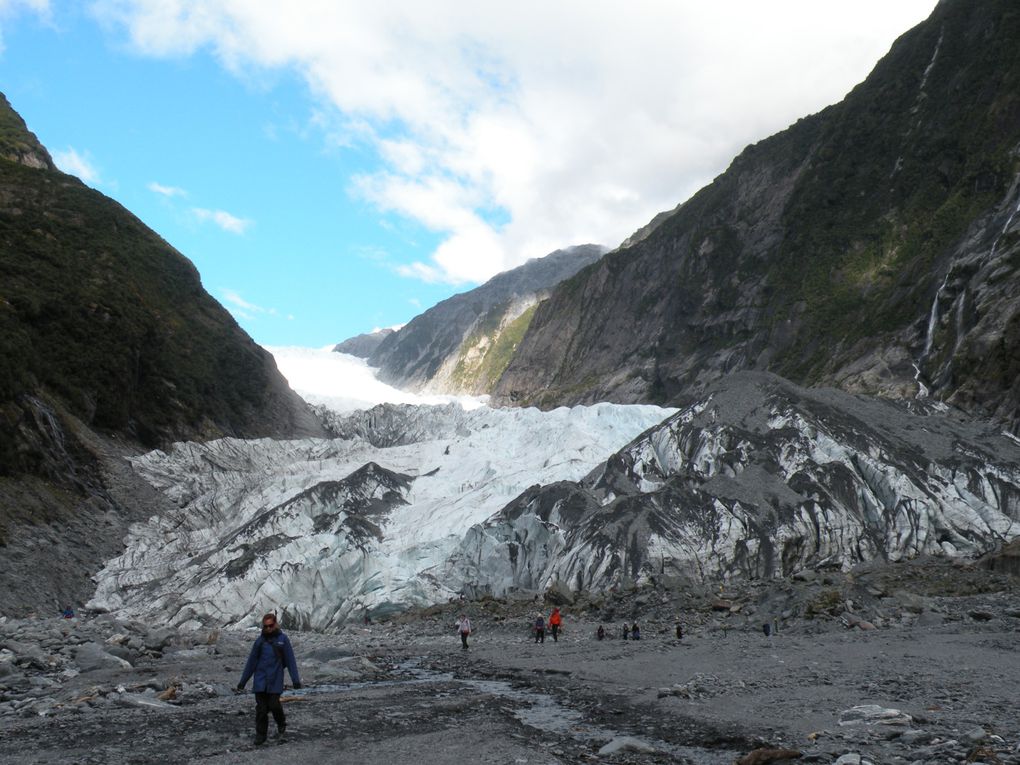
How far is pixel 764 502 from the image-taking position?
27.4 m

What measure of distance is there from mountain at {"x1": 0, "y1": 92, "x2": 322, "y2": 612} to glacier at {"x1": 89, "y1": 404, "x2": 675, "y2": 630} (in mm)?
2453

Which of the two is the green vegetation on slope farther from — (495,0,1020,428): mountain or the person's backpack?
the person's backpack

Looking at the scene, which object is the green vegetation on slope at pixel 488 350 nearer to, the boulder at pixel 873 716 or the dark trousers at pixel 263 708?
the boulder at pixel 873 716

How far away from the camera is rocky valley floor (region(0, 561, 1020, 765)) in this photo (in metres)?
8.05

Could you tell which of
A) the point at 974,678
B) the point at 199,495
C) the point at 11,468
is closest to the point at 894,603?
the point at 974,678

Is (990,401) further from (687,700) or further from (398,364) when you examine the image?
(398,364)

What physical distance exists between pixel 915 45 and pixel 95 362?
2826 inches

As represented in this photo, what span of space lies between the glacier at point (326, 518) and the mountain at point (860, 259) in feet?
54.7

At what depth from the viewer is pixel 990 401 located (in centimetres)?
3753

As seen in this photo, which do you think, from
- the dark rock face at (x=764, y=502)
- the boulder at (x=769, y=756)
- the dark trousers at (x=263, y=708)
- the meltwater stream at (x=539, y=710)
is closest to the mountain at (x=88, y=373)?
the dark rock face at (x=764, y=502)

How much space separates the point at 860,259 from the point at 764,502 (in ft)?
159

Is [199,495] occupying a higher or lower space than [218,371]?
lower


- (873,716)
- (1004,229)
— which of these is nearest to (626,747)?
(873,716)

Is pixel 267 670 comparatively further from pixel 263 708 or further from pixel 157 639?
pixel 157 639
